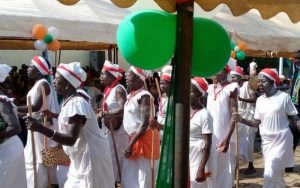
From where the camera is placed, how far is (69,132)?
4422 mm

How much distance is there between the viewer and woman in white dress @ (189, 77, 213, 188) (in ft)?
17.7

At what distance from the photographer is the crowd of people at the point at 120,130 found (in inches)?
186

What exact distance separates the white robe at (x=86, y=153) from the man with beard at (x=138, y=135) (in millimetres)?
1121

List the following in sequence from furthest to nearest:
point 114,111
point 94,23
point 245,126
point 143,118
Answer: point 245,126 < point 94,23 < point 114,111 < point 143,118

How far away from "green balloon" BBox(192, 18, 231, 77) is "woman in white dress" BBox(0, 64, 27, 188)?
2407 mm

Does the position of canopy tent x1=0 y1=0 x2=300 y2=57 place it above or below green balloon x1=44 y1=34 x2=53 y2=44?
above

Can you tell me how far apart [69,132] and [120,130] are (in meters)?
2.37

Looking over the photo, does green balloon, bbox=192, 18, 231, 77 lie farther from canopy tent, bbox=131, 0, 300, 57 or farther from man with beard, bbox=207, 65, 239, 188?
canopy tent, bbox=131, 0, 300, 57

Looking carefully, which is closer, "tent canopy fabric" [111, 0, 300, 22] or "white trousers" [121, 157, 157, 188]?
"tent canopy fabric" [111, 0, 300, 22]

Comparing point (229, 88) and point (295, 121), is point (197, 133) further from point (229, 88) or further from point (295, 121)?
point (295, 121)

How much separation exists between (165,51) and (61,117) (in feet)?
7.73

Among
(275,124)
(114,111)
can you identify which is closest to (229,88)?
(275,124)

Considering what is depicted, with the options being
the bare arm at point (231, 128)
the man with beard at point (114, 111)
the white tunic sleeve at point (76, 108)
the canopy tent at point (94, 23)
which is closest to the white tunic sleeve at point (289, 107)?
the bare arm at point (231, 128)

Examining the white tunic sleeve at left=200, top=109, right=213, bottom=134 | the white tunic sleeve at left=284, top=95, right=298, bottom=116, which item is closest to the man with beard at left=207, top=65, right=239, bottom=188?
the white tunic sleeve at left=284, top=95, right=298, bottom=116
